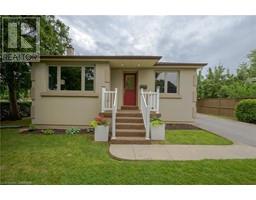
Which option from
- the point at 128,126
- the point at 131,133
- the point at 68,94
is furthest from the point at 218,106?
the point at 68,94

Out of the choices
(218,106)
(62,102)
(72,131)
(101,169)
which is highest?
(62,102)

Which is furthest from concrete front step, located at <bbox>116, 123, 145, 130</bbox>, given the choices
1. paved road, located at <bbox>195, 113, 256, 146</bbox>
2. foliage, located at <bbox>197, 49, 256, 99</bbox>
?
foliage, located at <bbox>197, 49, 256, 99</bbox>

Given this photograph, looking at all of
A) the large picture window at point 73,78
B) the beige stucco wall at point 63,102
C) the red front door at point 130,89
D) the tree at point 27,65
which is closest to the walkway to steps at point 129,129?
the beige stucco wall at point 63,102

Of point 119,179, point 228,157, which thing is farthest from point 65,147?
point 228,157

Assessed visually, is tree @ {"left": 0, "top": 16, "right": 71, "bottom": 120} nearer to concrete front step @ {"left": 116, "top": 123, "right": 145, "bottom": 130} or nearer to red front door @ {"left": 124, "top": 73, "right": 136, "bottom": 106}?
red front door @ {"left": 124, "top": 73, "right": 136, "bottom": 106}

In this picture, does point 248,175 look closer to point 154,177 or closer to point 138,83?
point 154,177

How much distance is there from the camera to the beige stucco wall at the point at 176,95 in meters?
10.9

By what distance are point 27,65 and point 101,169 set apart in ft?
36.2

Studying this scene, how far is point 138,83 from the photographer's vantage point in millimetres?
11023

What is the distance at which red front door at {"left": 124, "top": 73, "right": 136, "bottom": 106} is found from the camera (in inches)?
442

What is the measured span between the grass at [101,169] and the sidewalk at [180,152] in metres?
0.37

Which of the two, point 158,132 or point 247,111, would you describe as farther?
point 247,111

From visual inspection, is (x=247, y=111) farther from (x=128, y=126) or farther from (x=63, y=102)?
(x=63, y=102)

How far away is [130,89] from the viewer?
37.0 ft
